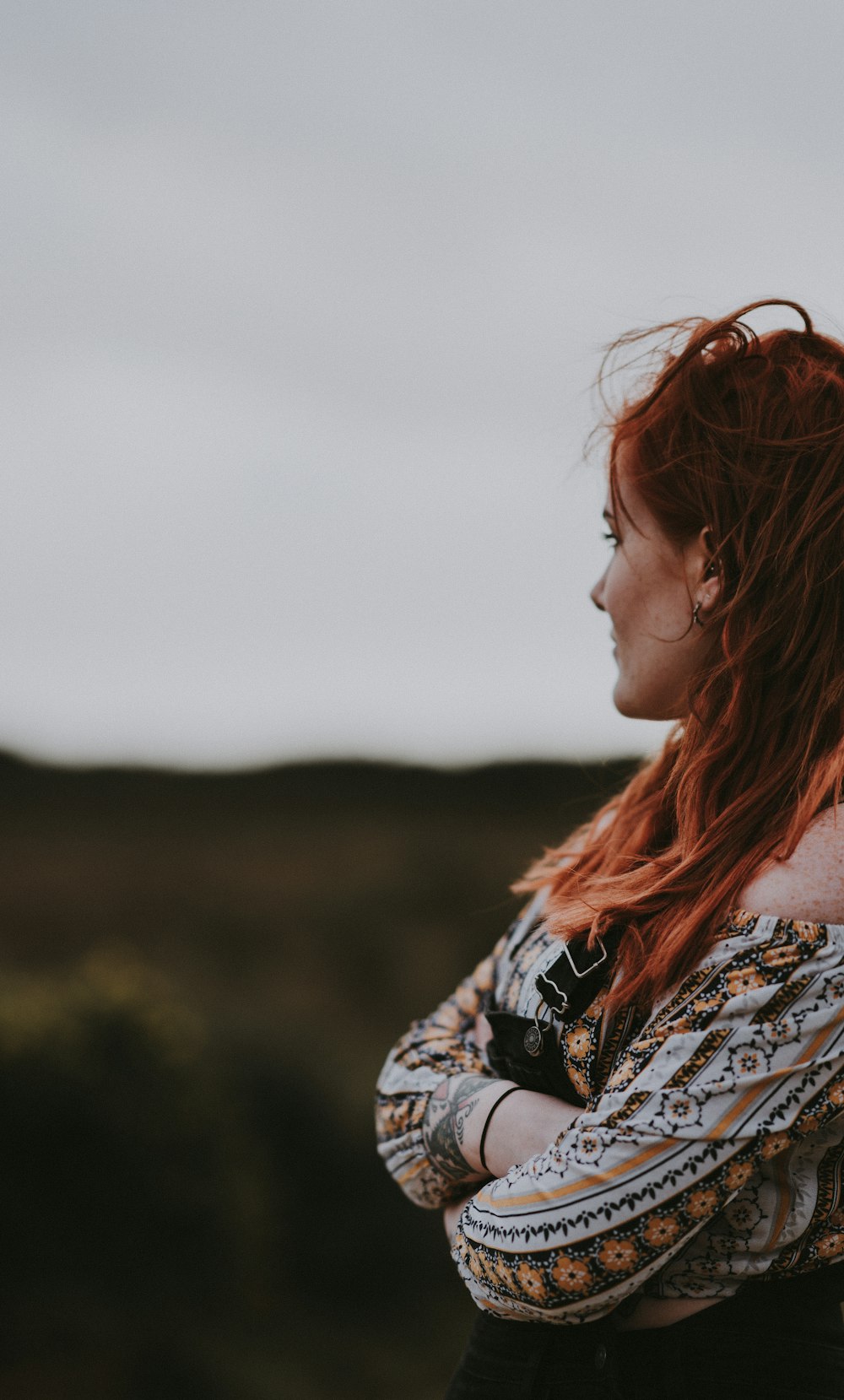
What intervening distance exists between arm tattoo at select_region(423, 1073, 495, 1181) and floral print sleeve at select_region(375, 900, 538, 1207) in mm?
19

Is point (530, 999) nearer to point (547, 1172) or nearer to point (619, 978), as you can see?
point (619, 978)

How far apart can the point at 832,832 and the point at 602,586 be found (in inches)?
20.2

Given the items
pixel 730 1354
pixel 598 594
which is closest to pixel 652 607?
pixel 598 594

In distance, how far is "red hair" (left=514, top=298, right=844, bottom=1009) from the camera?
133 centimetres

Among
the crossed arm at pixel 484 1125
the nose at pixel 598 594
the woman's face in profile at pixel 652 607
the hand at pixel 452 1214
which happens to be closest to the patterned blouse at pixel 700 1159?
the crossed arm at pixel 484 1125

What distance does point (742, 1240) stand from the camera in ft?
4.06

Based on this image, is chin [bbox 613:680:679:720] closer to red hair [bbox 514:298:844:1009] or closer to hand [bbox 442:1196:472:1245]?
red hair [bbox 514:298:844:1009]

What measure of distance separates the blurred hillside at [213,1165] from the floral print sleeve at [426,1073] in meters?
0.75

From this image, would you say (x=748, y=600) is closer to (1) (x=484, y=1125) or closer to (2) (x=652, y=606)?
(2) (x=652, y=606)

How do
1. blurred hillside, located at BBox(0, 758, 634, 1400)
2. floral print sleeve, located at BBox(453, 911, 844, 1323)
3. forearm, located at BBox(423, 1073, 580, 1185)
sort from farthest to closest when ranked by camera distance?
blurred hillside, located at BBox(0, 758, 634, 1400) < forearm, located at BBox(423, 1073, 580, 1185) < floral print sleeve, located at BBox(453, 911, 844, 1323)

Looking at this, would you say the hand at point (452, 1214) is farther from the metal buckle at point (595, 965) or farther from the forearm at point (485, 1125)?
the metal buckle at point (595, 965)

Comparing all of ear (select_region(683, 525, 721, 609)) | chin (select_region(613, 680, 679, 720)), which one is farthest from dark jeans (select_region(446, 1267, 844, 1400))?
ear (select_region(683, 525, 721, 609))

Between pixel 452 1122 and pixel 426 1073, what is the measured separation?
154 mm

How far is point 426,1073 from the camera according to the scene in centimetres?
171
